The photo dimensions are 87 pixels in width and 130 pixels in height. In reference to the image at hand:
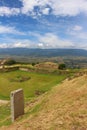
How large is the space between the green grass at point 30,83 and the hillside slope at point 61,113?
14.4m

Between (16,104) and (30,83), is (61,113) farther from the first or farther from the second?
(30,83)

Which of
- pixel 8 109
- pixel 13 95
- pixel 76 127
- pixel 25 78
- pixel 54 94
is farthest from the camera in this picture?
pixel 25 78

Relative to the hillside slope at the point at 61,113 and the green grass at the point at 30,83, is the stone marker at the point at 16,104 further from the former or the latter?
the green grass at the point at 30,83

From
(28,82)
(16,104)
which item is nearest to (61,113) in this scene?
(16,104)

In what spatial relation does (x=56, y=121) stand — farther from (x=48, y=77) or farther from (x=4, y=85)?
Result: (x=48, y=77)

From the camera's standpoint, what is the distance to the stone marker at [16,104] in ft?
46.3

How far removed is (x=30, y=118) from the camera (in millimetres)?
13227

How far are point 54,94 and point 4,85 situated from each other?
2083cm

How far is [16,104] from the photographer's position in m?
14.4

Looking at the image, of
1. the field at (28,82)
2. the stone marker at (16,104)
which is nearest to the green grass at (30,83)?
the field at (28,82)

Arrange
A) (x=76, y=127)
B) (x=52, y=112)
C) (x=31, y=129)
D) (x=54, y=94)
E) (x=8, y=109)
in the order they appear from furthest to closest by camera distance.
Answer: (x=8, y=109) < (x=54, y=94) < (x=52, y=112) < (x=31, y=129) < (x=76, y=127)

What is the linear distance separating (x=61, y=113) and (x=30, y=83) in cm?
2374

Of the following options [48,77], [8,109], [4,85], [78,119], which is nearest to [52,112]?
[78,119]

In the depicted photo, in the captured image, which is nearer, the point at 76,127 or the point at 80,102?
the point at 76,127
